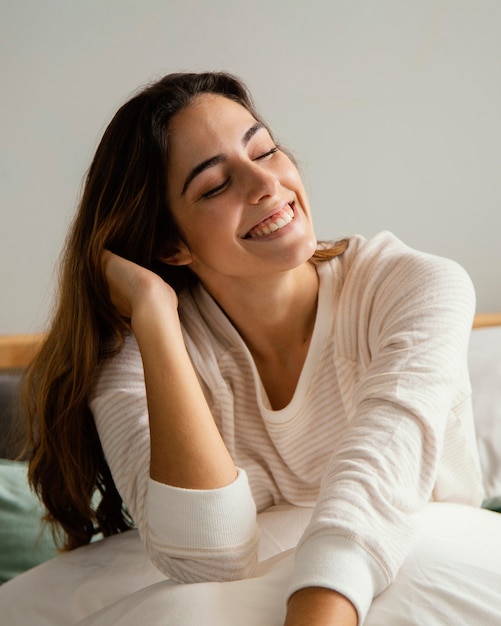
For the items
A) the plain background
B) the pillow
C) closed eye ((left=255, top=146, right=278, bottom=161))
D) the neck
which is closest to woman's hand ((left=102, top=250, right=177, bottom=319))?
the neck

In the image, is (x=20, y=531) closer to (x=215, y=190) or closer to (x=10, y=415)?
(x=10, y=415)

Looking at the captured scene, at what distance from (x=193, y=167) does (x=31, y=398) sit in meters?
0.58

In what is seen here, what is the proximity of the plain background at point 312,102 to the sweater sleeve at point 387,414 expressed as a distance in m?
0.88

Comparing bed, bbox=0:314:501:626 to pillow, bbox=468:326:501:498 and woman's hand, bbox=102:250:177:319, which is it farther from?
woman's hand, bbox=102:250:177:319

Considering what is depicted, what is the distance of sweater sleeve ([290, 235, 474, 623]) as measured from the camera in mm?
1001

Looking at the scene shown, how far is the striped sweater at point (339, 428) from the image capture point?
1038 millimetres

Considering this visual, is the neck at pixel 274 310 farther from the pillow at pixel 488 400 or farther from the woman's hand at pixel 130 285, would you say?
the pillow at pixel 488 400

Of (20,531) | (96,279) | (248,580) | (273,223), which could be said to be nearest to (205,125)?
(273,223)

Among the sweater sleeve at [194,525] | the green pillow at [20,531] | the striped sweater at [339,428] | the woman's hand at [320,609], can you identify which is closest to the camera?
the woman's hand at [320,609]

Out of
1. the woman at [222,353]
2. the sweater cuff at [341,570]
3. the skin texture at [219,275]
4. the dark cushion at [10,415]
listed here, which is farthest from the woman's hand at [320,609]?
the dark cushion at [10,415]

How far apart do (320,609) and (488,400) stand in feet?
3.38

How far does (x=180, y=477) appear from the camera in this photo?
119 centimetres

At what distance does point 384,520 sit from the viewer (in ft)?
3.43

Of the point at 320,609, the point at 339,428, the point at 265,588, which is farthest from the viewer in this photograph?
the point at 339,428
